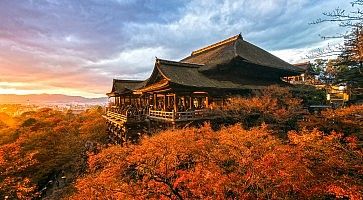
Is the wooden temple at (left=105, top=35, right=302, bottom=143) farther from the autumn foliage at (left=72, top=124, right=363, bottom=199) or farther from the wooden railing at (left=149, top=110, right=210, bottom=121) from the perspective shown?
the autumn foliage at (left=72, top=124, right=363, bottom=199)

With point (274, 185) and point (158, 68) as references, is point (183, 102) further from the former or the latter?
point (274, 185)

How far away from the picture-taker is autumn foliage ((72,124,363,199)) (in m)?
9.60

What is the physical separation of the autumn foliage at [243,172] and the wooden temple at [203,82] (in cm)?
592

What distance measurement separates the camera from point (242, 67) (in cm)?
2634

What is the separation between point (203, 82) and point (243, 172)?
12354 mm

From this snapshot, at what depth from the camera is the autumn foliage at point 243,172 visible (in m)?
9.60

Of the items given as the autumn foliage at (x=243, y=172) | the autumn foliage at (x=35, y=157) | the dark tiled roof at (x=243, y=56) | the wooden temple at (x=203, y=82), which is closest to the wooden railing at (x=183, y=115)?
the wooden temple at (x=203, y=82)

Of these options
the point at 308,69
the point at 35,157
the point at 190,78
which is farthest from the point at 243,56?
the point at 35,157

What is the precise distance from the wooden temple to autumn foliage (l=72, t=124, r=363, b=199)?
19.4 ft

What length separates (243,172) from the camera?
396 inches

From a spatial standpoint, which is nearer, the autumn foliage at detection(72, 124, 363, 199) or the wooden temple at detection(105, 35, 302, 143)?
the autumn foliage at detection(72, 124, 363, 199)

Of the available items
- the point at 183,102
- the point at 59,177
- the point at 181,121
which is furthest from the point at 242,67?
the point at 59,177

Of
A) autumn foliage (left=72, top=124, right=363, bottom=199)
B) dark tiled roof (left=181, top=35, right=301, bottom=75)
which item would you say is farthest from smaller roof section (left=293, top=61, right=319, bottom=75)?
autumn foliage (left=72, top=124, right=363, bottom=199)

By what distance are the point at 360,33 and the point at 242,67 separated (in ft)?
61.3
